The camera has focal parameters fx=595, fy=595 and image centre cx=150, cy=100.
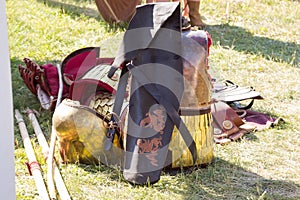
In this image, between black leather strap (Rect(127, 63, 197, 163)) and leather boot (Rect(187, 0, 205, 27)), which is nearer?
black leather strap (Rect(127, 63, 197, 163))

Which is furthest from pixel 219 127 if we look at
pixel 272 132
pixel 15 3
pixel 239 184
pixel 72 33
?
pixel 15 3

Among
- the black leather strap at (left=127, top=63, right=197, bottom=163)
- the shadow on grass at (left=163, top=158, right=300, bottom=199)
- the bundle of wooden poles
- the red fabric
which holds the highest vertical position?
the black leather strap at (left=127, top=63, right=197, bottom=163)

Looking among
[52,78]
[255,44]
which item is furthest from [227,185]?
[255,44]

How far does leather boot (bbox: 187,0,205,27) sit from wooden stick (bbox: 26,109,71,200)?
2.76m

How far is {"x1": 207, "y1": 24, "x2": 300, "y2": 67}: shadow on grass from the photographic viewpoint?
5636 mm

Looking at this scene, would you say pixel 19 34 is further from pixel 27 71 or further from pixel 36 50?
pixel 27 71

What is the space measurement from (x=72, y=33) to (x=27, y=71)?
1.83 m

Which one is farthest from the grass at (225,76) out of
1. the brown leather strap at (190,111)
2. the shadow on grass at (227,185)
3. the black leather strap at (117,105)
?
the brown leather strap at (190,111)

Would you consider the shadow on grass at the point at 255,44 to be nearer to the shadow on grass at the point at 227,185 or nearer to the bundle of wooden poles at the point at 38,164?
the shadow on grass at the point at 227,185

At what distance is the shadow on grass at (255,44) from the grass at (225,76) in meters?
0.01

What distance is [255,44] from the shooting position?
6016mm

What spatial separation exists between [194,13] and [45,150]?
3.37m

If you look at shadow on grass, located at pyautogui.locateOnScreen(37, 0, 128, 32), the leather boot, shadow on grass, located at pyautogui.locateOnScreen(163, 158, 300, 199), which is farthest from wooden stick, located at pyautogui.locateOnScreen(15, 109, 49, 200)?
the leather boot

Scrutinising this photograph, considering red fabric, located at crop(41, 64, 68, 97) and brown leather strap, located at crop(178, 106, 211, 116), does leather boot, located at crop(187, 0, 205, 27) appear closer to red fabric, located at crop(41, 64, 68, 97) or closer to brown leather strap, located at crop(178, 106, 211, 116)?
red fabric, located at crop(41, 64, 68, 97)
